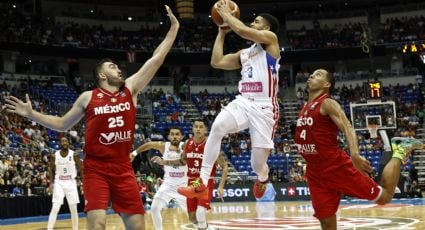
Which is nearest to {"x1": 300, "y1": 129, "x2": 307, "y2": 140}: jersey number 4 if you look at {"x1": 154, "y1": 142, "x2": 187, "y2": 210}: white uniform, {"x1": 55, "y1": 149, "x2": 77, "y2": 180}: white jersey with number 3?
{"x1": 154, "y1": 142, "x2": 187, "y2": 210}: white uniform

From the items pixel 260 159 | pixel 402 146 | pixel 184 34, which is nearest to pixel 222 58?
pixel 260 159

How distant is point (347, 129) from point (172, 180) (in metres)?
4.85

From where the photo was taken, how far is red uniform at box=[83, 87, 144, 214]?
6.55 m

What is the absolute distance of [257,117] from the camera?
7898mm

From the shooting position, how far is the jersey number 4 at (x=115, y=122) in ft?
21.5

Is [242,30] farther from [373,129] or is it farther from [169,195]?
[373,129]

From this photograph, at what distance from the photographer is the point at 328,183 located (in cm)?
733

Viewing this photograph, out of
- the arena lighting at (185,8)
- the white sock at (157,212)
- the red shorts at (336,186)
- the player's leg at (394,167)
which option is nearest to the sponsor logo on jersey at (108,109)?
the red shorts at (336,186)

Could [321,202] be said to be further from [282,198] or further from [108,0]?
[108,0]

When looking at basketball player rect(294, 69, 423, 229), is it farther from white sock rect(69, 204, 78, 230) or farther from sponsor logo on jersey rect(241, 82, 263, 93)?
white sock rect(69, 204, 78, 230)

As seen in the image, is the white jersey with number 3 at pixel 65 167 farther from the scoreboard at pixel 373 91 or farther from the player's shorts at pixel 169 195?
the scoreboard at pixel 373 91

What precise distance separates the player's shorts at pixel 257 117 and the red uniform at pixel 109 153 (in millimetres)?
1707

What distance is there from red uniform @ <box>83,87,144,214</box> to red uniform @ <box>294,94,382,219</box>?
6.91 feet

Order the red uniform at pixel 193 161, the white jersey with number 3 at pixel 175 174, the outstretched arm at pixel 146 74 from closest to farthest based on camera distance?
the outstretched arm at pixel 146 74, the red uniform at pixel 193 161, the white jersey with number 3 at pixel 175 174
